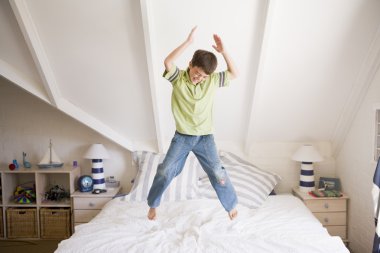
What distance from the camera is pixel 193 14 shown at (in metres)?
2.21

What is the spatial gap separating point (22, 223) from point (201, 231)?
221cm

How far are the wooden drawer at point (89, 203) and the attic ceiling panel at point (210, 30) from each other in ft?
4.03

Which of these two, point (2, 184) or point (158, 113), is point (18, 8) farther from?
point (2, 184)

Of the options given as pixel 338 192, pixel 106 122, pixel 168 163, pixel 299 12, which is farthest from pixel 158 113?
pixel 338 192

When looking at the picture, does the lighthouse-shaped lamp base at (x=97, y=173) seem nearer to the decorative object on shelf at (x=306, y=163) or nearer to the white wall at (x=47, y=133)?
the white wall at (x=47, y=133)

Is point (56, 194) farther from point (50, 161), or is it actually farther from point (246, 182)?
point (246, 182)

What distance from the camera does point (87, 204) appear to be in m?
3.22

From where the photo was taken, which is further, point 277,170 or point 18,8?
point 277,170

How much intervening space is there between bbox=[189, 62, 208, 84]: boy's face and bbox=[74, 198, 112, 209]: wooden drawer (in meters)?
2.07

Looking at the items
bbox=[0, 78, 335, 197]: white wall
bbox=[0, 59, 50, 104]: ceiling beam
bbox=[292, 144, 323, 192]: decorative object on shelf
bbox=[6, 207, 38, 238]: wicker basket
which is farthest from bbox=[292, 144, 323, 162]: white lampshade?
bbox=[6, 207, 38, 238]: wicker basket

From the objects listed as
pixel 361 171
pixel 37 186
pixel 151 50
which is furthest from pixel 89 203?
pixel 361 171

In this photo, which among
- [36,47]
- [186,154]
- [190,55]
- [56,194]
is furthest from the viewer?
[56,194]

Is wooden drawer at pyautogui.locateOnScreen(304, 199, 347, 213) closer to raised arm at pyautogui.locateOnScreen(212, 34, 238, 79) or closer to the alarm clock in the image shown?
raised arm at pyautogui.locateOnScreen(212, 34, 238, 79)

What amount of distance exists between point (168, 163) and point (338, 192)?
2.20 m
